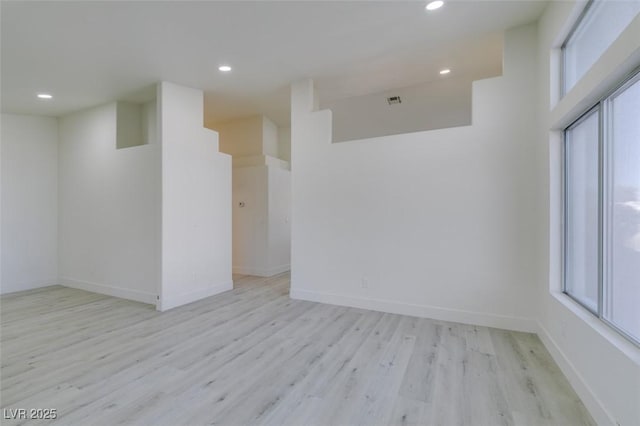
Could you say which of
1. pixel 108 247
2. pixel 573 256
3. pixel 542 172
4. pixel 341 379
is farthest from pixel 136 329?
pixel 542 172

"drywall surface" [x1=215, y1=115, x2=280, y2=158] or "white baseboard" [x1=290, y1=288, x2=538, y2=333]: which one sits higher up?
"drywall surface" [x1=215, y1=115, x2=280, y2=158]

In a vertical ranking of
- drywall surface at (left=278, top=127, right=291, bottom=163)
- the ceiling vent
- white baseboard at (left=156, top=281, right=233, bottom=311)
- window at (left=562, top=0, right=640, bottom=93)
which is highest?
the ceiling vent

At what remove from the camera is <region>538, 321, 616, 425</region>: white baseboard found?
173 centimetres

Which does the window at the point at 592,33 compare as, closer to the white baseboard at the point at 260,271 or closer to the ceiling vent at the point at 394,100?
the ceiling vent at the point at 394,100

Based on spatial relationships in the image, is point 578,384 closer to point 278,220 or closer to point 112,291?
point 278,220

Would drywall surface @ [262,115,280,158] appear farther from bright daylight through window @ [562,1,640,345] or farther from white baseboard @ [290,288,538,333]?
bright daylight through window @ [562,1,640,345]

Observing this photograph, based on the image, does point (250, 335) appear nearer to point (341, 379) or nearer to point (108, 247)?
point (341, 379)

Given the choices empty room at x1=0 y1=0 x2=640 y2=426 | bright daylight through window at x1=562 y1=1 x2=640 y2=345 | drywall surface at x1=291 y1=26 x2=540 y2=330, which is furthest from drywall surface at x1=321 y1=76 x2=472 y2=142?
bright daylight through window at x1=562 y1=1 x2=640 y2=345

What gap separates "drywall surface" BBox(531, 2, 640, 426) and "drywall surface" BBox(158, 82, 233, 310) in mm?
4385

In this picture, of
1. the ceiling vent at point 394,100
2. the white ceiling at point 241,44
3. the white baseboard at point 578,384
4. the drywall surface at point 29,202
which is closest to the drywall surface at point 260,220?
the white ceiling at point 241,44

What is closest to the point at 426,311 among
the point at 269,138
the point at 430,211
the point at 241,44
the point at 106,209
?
the point at 430,211

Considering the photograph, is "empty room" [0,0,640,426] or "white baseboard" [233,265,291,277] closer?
"empty room" [0,0,640,426]

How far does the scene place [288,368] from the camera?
2.44 metres

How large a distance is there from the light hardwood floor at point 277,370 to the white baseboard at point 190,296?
0.23 meters
